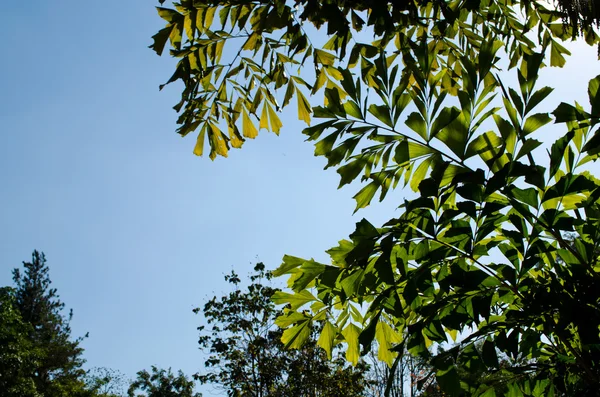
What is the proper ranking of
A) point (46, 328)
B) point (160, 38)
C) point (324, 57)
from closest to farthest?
point (160, 38), point (324, 57), point (46, 328)

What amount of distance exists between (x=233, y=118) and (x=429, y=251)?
167 cm

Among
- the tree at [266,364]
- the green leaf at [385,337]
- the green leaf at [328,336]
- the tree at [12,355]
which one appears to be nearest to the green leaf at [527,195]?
the green leaf at [385,337]

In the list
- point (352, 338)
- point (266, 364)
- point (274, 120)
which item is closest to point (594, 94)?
point (352, 338)

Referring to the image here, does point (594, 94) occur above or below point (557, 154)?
above

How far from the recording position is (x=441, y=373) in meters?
1.54

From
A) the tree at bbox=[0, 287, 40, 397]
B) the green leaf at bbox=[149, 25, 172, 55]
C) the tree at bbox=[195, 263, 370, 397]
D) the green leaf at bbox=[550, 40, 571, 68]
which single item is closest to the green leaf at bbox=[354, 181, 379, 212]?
the green leaf at bbox=[149, 25, 172, 55]

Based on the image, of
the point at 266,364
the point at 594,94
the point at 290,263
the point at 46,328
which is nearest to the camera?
the point at 594,94

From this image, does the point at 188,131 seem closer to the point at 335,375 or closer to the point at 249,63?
the point at 249,63

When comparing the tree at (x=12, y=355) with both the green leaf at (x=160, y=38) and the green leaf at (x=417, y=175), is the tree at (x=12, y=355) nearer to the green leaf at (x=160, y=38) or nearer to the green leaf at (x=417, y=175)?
the green leaf at (x=160, y=38)

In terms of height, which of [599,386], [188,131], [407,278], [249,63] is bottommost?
[599,386]

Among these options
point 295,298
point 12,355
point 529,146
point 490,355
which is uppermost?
point 12,355

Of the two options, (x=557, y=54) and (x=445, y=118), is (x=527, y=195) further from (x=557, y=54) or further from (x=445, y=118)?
(x=557, y=54)

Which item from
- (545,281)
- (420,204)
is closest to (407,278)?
(420,204)

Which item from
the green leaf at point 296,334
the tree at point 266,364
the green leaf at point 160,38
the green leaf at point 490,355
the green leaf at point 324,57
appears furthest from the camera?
the tree at point 266,364
